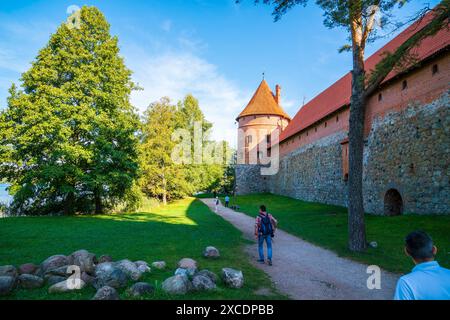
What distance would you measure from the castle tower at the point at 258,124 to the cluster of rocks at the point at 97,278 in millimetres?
38393

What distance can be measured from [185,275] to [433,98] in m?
14.6

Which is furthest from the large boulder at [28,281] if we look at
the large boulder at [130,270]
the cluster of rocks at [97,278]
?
the large boulder at [130,270]

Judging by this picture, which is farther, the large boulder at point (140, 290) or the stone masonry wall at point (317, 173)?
the stone masonry wall at point (317, 173)

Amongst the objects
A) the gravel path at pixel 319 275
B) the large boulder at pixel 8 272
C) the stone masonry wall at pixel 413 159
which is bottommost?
the gravel path at pixel 319 275

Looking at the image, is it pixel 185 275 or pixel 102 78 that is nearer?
pixel 185 275

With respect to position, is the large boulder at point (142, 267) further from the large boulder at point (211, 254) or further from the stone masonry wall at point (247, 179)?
the stone masonry wall at point (247, 179)

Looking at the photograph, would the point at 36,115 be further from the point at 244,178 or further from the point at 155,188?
the point at 244,178

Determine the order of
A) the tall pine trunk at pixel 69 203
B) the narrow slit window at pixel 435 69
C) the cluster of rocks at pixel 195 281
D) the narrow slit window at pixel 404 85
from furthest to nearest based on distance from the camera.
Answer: the tall pine trunk at pixel 69 203, the narrow slit window at pixel 404 85, the narrow slit window at pixel 435 69, the cluster of rocks at pixel 195 281

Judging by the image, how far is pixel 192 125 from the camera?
46.3 metres

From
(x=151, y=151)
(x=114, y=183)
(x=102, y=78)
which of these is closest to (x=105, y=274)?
(x=114, y=183)

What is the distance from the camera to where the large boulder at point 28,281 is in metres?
5.84

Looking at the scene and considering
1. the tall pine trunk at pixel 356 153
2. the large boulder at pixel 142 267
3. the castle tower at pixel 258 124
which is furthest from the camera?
the castle tower at pixel 258 124

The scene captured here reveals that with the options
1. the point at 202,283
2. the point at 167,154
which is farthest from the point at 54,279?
the point at 167,154
